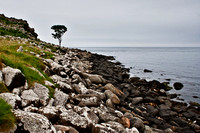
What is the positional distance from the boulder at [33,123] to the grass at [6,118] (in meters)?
0.18

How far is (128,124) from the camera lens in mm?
7430

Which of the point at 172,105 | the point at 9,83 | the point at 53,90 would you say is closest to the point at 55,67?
the point at 53,90

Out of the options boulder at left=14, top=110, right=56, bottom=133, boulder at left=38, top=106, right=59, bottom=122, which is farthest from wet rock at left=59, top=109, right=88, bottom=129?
boulder at left=14, top=110, right=56, bottom=133

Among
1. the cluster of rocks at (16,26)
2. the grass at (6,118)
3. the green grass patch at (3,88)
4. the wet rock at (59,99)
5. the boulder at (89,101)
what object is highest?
the cluster of rocks at (16,26)

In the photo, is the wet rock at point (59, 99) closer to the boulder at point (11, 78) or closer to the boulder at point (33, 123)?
the boulder at point (11, 78)

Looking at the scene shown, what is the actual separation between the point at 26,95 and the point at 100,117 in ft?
11.6

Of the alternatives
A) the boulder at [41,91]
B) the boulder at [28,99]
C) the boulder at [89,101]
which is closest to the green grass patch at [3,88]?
the boulder at [28,99]

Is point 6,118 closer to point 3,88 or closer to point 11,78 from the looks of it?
point 3,88

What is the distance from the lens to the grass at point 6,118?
3535 millimetres

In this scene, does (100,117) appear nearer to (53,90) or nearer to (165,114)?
→ (53,90)

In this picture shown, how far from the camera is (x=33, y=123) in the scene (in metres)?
4.00

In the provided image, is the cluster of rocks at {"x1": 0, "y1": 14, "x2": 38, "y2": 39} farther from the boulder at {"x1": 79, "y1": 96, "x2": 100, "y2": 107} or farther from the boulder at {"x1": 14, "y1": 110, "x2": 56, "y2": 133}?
the boulder at {"x1": 14, "y1": 110, "x2": 56, "y2": 133}

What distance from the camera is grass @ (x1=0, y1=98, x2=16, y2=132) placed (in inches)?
139

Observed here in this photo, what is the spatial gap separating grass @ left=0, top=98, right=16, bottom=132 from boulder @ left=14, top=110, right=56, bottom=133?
181mm
